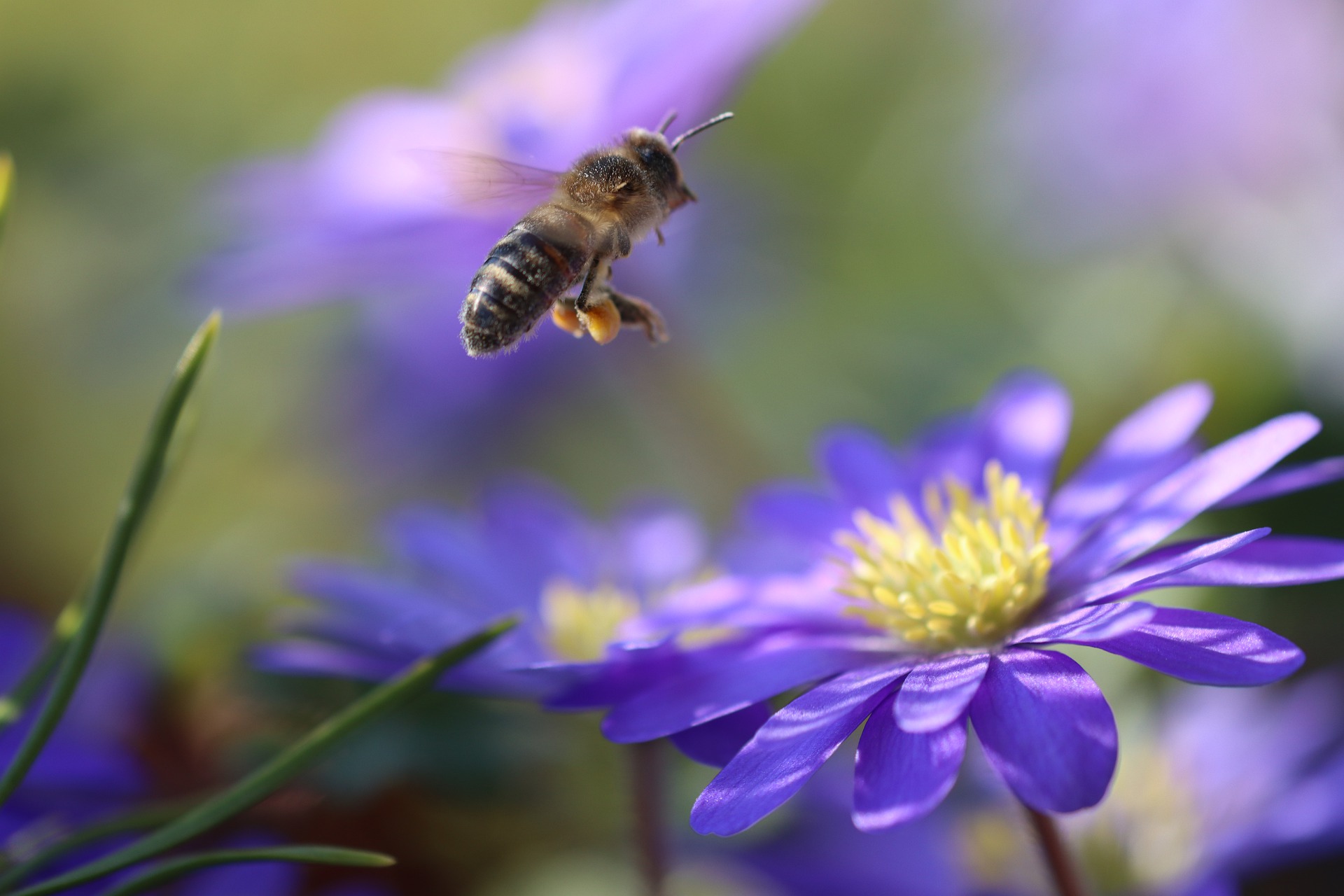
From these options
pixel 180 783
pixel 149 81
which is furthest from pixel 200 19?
pixel 180 783

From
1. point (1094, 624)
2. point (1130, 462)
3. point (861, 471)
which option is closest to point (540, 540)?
point (861, 471)

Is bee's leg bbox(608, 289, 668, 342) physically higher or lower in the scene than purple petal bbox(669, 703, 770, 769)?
higher

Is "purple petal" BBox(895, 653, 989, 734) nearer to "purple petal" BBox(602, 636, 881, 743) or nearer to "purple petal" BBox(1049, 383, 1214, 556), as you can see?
"purple petal" BBox(602, 636, 881, 743)

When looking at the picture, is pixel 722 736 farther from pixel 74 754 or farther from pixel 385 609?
pixel 74 754

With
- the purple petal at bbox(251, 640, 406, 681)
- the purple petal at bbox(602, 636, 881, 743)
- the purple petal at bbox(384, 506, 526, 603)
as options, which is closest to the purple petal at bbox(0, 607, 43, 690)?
the purple petal at bbox(251, 640, 406, 681)

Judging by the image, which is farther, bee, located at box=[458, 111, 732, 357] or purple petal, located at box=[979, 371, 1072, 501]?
purple petal, located at box=[979, 371, 1072, 501]

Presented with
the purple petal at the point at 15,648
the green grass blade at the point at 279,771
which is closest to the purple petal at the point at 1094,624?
the green grass blade at the point at 279,771

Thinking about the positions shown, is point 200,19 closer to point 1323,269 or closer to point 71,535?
point 71,535
